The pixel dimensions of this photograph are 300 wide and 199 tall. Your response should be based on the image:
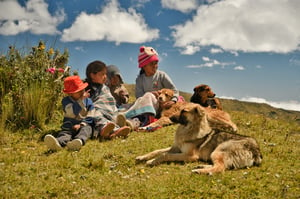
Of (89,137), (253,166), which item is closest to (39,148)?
(89,137)

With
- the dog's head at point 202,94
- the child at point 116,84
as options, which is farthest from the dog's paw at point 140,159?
the dog's head at point 202,94

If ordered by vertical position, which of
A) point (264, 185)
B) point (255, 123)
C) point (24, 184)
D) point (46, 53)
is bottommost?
point (24, 184)

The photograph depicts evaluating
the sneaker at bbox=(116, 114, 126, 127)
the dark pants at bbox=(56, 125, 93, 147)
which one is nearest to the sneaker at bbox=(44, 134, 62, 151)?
the dark pants at bbox=(56, 125, 93, 147)

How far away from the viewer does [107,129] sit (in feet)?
29.1

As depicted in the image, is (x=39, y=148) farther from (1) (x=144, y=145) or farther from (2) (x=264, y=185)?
(2) (x=264, y=185)

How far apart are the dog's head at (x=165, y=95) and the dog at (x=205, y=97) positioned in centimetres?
96

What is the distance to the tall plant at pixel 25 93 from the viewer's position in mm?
10117

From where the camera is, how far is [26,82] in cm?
1038

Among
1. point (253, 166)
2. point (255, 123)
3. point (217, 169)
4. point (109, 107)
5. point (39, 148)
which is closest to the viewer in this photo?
point (217, 169)

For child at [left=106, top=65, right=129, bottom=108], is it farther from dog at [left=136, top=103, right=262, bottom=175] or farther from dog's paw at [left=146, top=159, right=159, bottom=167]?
dog's paw at [left=146, top=159, right=159, bottom=167]

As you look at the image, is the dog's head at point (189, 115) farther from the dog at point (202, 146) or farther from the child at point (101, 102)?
the child at point (101, 102)

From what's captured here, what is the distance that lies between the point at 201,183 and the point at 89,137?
4452 mm

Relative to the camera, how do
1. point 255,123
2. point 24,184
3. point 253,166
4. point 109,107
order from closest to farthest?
point 24,184
point 253,166
point 109,107
point 255,123

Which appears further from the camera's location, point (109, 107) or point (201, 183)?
point (109, 107)
